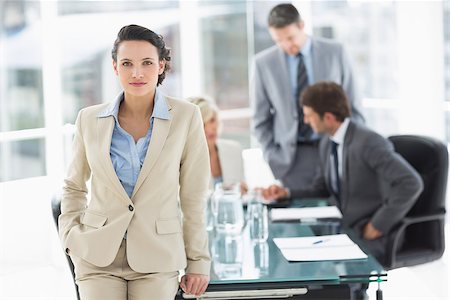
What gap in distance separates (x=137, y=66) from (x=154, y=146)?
0.77 feet

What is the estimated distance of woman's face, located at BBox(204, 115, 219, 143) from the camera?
4.07 m

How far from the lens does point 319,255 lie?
9.15 feet

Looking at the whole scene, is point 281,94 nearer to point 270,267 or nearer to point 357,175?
point 357,175

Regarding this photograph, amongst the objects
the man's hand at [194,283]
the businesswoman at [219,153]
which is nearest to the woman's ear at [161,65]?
the man's hand at [194,283]

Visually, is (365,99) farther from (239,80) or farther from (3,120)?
(3,120)

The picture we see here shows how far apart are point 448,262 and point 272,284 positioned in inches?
115

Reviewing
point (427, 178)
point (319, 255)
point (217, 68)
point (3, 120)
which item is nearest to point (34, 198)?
point (3, 120)

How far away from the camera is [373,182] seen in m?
3.75

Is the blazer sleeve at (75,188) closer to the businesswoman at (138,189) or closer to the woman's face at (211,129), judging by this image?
the businesswoman at (138,189)

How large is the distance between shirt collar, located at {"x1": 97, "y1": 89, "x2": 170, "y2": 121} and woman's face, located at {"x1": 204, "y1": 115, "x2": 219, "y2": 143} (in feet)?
5.16

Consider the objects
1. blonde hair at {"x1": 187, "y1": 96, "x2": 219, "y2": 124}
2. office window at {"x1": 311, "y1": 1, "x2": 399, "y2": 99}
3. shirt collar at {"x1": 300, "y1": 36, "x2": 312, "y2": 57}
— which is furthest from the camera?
office window at {"x1": 311, "y1": 1, "x2": 399, "y2": 99}

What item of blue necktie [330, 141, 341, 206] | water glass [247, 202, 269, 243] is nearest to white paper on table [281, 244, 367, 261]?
water glass [247, 202, 269, 243]

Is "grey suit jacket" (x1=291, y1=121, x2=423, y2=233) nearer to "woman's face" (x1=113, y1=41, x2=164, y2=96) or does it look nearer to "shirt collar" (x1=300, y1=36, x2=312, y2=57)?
"shirt collar" (x1=300, y1=36, x2=312, y2=57)

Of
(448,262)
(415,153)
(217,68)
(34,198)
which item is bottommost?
(448,262)
